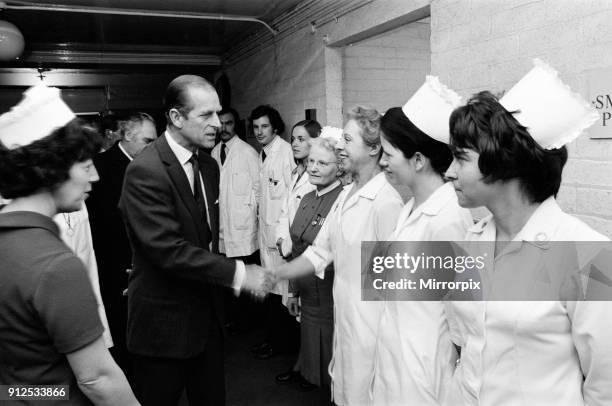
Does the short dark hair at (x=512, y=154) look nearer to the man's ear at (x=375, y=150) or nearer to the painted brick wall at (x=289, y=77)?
the man's ear at (x=375, y=150)

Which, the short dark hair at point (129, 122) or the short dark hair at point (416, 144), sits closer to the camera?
the short dark hair at point (416, 144)

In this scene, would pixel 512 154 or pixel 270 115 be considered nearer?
pixel 512 154

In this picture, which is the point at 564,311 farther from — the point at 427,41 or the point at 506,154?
the point at 427,41

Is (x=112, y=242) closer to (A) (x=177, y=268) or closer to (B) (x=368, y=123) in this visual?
(A) (x=177, y=268)

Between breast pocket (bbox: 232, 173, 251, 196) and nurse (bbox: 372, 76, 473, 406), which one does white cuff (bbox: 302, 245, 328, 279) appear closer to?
nurse (bbox: 372, 76, 473, 406)

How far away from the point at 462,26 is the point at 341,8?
1.50 m

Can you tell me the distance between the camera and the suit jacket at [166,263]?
6.15 feet

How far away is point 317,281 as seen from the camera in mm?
2637

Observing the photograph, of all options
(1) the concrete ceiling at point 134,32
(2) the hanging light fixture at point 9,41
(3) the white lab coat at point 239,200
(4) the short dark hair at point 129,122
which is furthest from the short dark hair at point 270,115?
(2) the hanging light fixture at point 9,41

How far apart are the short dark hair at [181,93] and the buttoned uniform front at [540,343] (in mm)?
1345

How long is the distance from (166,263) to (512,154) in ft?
4.12

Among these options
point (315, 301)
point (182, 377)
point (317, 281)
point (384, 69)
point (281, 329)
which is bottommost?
point (281, 329)

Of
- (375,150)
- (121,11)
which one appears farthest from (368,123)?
(121,11)

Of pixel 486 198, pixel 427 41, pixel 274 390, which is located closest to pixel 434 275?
pixel 486 198
